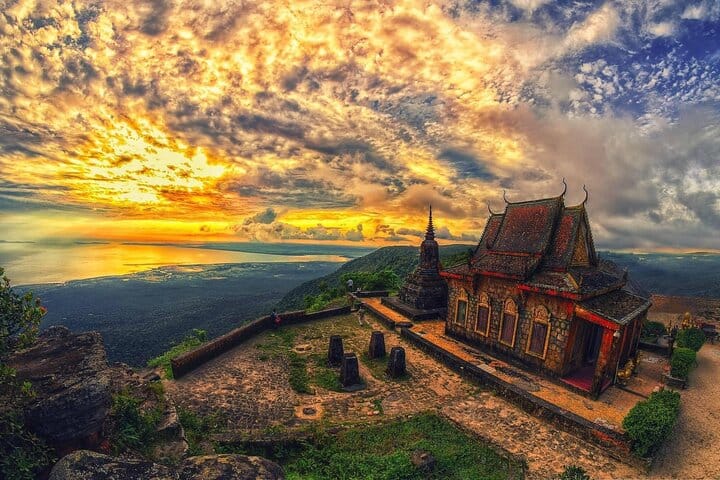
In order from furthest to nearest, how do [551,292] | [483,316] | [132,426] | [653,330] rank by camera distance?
1. [653,330]
2. [483,316]
3. [551,292]
4. [132,426]

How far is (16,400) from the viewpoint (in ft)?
22.6

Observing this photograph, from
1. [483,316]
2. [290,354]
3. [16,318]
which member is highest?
→ [16,318]

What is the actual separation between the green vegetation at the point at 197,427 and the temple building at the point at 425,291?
15136mm

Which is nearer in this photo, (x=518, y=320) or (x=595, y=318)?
(x=595, y=318)

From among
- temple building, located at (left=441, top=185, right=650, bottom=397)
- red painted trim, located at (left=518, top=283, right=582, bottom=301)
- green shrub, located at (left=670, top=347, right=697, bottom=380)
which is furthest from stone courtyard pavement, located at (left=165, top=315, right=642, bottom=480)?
green shrub, located at (left=670, top=347, right=697, bottom=380)

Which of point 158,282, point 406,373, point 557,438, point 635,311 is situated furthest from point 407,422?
point 158,282

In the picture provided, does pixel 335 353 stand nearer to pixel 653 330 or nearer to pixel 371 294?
pixel 371 294

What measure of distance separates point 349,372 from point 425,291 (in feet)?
38.8

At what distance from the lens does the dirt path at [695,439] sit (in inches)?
385

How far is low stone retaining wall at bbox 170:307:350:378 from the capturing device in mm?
14966

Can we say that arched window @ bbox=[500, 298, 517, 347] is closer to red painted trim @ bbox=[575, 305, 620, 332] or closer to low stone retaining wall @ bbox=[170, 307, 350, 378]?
red painted trim @ bbox=[575, 305, 620, 332]

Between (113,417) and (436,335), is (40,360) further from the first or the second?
(436,335)

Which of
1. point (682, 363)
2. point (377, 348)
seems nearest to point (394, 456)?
point (377, 348)

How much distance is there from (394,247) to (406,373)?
110m
